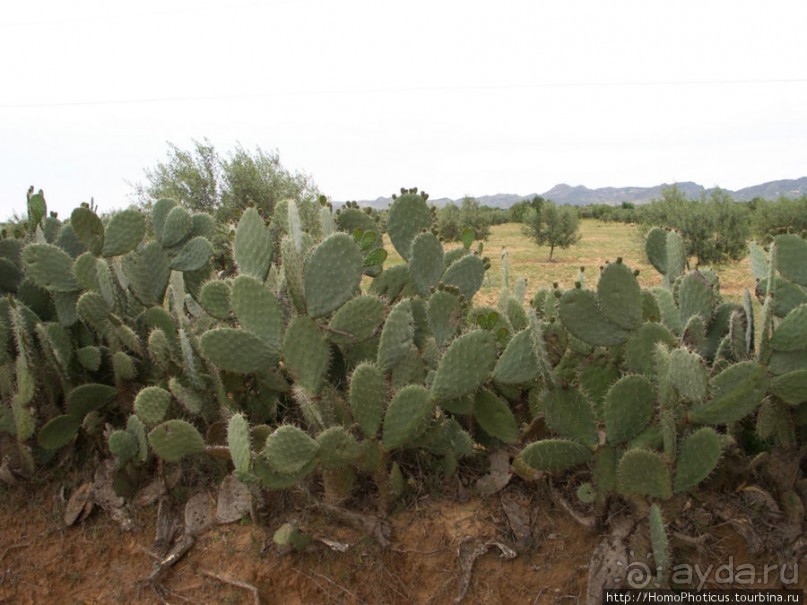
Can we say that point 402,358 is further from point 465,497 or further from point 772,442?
point 772,442

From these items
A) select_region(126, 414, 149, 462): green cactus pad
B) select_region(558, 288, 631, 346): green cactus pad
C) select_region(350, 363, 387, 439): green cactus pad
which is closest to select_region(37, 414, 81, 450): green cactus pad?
select_region(126, 414, 149, 462): green cactus pad

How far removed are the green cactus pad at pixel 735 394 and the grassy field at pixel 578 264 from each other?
8.92 meters

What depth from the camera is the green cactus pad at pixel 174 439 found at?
220 cm

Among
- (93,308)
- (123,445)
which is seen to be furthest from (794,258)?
(93,308)

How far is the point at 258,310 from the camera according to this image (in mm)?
2219

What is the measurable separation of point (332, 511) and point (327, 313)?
724mm

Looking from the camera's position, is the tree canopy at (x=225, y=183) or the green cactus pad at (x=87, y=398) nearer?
the green cactus pad at (x=87, y=398)

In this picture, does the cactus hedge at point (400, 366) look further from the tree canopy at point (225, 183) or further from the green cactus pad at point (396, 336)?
the tree canopy at point (225, 183)

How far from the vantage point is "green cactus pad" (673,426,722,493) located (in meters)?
1.84

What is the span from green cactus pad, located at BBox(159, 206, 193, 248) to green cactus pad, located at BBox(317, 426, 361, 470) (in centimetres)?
146

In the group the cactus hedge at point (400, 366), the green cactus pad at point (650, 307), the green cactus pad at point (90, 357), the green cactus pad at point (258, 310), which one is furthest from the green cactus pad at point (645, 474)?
the green cactus pad at point (90, 357)

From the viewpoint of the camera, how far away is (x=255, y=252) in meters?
2.47

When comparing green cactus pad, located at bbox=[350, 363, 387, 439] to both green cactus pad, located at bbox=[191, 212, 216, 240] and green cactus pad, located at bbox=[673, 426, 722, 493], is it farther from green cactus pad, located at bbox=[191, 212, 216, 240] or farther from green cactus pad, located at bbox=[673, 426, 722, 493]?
green cactus pad, located at bbox=[191, 212, 216, 240]

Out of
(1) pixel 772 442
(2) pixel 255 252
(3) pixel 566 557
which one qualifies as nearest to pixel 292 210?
(2) pixel 255 252
